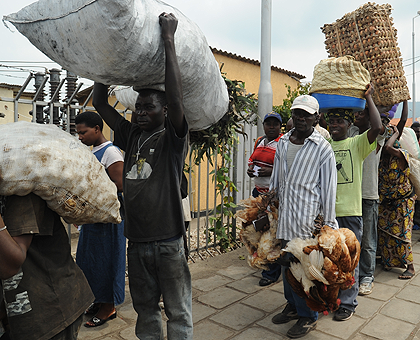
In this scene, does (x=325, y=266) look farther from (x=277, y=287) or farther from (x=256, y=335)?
(x=277, y=287)

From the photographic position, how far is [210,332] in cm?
329

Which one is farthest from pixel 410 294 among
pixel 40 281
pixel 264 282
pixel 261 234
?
pixel 40 281

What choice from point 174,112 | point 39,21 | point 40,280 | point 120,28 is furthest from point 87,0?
point 40,280

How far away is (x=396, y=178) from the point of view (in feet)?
15.6

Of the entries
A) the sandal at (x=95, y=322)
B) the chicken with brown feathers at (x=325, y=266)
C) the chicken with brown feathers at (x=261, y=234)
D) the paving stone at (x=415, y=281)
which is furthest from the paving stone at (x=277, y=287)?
the sandal at (x=95, y=322)

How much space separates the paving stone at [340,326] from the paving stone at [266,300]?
50 cm

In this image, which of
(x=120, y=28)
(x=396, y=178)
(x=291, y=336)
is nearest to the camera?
(x=120, y=28)

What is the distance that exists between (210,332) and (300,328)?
→ 802 millimetres

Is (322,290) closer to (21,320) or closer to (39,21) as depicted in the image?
(21,320)

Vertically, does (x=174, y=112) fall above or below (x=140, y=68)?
below

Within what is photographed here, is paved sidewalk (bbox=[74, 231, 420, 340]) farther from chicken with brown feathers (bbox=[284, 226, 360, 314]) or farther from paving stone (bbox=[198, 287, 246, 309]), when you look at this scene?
chicken with brown feathers (bbox=[284, 226, 360, 314])

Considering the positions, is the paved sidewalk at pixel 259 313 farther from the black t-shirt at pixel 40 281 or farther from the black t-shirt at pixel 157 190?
the black t-shirt at pixel 40 281

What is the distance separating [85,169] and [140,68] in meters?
0.61

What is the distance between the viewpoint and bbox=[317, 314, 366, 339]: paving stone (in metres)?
3.26
